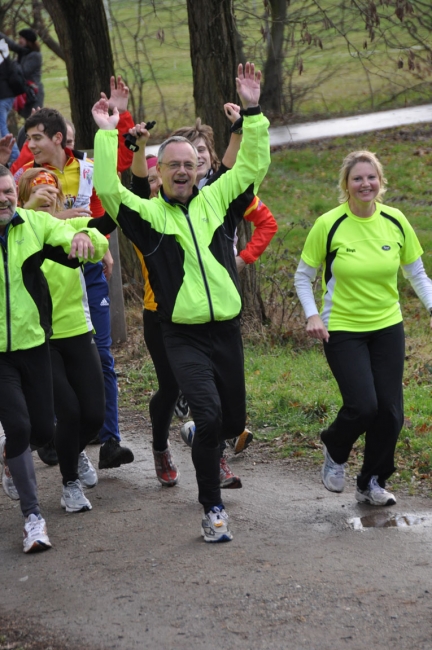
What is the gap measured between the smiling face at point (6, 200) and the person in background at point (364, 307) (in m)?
1.70

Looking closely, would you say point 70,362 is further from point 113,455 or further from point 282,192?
point 282,192

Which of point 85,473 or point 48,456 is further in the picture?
point 48,456

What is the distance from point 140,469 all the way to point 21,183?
2.19 meters

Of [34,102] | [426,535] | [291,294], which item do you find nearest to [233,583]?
[426,535]

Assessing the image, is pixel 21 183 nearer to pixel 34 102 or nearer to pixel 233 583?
pixel 233 583

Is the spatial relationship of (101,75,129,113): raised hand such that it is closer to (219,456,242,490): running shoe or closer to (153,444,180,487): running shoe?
(153,444,180,487): running shoe

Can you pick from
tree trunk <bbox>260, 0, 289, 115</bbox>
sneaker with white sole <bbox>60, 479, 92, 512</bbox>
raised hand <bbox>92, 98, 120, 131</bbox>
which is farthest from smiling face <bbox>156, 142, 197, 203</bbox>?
tree trunk <bbox>260, 0, 289, 115</bbox>

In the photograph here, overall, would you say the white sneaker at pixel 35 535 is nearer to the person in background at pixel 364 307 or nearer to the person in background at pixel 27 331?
the person in background at pixel 27 331

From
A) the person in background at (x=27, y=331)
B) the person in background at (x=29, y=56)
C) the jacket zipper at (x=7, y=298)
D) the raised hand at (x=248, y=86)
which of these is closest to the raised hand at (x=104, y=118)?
the person in background at (x=27, y=331)

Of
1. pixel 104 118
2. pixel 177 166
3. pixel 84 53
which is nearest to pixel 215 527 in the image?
pixel 177 166

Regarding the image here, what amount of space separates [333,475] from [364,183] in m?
1.73

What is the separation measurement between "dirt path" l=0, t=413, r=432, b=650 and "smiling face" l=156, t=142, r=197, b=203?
6.18 feet

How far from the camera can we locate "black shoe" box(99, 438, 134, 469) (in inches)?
258

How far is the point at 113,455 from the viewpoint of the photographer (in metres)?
6.55
